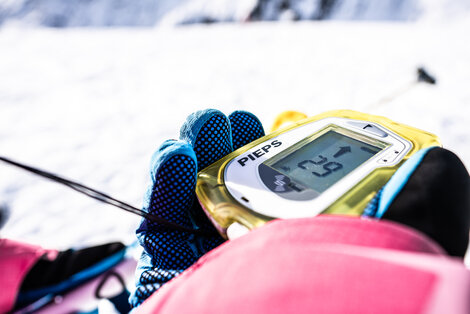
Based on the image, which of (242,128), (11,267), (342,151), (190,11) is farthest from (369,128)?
(190,11)

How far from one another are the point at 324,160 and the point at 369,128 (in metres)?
0.14

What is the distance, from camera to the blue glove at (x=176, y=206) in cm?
45

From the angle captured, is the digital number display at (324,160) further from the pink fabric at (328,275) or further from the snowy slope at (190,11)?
the snowy slope at (190,11)

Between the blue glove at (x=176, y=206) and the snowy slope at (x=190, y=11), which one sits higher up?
the snowy slope at (x=190, y=11)

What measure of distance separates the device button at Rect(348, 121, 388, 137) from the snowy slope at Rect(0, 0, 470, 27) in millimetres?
2046

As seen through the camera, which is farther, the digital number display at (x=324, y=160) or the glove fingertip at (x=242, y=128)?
the glove fingertip at (x=242, y=128)

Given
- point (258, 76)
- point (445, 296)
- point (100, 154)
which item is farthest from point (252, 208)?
point (258, 76)

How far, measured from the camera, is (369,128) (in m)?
0.59

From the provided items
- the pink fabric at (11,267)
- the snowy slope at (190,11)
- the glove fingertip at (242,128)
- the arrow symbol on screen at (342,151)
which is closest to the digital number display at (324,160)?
the arrow symbol on screen at (342,151)

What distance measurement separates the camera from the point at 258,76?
5.13 ft

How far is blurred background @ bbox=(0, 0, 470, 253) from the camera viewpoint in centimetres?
98

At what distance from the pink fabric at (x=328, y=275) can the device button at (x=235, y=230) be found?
91 mm

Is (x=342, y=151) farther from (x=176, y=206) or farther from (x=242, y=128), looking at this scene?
(x=176, y=206)

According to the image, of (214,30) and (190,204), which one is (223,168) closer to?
(190,204)
